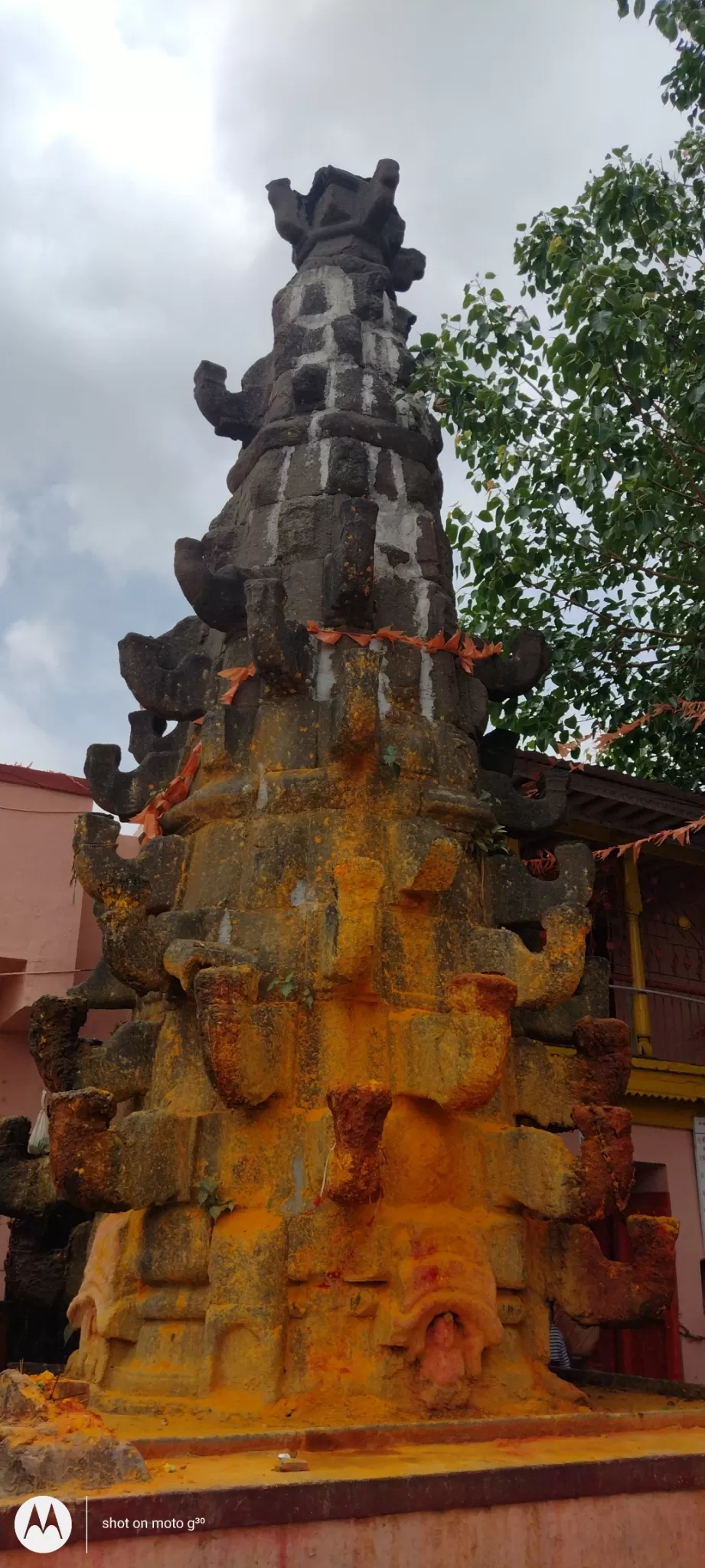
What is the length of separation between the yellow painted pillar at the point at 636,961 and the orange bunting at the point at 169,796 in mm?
7716

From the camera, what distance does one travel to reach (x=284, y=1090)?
4.50 meters

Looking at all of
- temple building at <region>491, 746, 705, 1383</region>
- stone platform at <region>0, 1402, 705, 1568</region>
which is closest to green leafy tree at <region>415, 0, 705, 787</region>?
temple building at <region>491, 746, 705, 1383</region>

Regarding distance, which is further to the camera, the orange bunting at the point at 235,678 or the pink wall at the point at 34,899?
the pink wall at the point at 34,899

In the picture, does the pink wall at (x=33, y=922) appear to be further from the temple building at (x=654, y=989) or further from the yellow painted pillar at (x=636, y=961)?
the yellow painted pillar at (x=636, y=961)

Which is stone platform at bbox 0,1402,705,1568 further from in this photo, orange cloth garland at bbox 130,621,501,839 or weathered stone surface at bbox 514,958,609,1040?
orange cloth garland at bbox 130,621,501,839

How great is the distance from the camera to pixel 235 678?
5.58 metres

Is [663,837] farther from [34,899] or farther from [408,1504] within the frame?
[408,1504]

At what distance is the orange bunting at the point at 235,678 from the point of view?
5.54 meters

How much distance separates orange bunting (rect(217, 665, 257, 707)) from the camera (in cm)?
554

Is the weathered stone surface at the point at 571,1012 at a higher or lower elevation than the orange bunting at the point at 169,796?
lower

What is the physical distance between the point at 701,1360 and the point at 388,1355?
9.01 m

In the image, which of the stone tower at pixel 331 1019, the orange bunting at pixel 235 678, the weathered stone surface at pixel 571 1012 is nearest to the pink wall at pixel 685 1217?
the weathered stone surface at pixel 571 1012

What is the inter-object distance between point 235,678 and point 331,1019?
1778 millimetres

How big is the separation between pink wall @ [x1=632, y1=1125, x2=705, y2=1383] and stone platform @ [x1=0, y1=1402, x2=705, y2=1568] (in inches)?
318
